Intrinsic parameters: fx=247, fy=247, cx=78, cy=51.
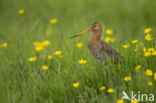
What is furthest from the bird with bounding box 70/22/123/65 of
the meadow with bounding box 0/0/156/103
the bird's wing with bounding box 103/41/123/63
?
the meadow with bounding box 0/0/156/103

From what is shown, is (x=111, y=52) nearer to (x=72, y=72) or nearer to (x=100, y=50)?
(x=100, y=50)

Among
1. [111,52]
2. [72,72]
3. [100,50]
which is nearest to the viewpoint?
[72,72]

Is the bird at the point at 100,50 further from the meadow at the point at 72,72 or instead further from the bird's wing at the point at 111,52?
the meadow at the point at 72,72

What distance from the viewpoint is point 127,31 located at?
24.1 feet

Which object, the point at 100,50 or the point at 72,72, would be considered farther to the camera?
the point at 100,50

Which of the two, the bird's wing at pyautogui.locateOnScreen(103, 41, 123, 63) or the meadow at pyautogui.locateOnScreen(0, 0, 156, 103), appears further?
the bird's wing at pyautogui.locateOnScreen(103, 41, 123, 63)

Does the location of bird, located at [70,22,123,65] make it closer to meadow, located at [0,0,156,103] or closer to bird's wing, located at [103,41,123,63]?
bird's wing, located at [103,41,123,63]

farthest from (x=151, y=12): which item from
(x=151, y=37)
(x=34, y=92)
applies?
(x=34, y=92)

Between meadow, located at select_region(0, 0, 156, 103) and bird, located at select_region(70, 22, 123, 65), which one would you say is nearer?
meadow, located at select_region(0, 0, 156, 103)

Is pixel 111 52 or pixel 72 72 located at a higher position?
pixel 111 52

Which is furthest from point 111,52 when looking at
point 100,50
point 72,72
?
point 72,72

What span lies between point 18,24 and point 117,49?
205 inches

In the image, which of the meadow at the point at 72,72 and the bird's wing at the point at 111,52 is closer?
the meadow at the point at 72,72

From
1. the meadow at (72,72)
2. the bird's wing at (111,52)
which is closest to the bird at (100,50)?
the bird's wing at (111,52)
